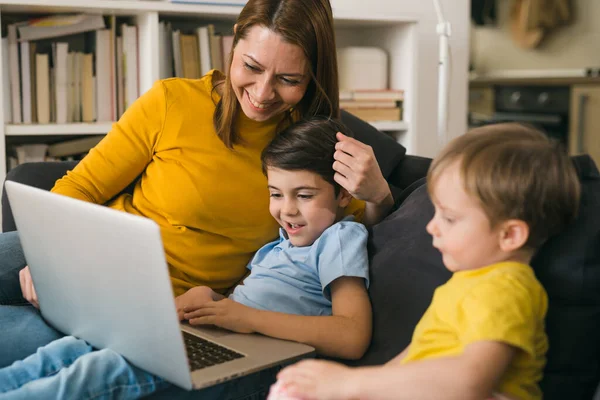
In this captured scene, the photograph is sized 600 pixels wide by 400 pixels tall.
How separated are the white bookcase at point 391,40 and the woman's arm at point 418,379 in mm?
1740

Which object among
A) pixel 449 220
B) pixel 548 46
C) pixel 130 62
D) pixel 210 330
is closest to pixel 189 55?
pixel 130 62

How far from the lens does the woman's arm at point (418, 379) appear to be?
0.94 m

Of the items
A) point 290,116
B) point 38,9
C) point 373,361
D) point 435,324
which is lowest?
point 373,361

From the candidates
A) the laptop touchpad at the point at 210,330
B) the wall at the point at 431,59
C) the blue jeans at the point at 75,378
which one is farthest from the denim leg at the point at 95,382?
the wall at the point at 431,59

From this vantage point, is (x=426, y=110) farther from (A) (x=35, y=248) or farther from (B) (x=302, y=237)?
(A) (x=35, y=248)

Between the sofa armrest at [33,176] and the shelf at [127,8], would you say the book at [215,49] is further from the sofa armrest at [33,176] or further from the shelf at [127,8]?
the sofa armrest at [33,176]

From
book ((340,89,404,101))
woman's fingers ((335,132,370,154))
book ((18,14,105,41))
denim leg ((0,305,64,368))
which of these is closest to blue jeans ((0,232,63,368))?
denim leg ((0,305,64,368))

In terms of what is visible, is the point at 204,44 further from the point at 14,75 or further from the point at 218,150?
the point at 218,150

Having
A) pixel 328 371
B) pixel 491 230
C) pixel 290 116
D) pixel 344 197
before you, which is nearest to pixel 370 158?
pixel 344 197

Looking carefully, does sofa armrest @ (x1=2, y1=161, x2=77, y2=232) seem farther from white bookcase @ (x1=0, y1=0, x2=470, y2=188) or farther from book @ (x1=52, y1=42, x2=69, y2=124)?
book @ (x1=52, y1=42, x2=69, y2=124)

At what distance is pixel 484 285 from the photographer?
101 centimetres

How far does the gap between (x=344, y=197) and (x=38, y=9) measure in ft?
4.87

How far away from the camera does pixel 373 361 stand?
129cm

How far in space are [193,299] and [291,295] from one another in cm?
18
